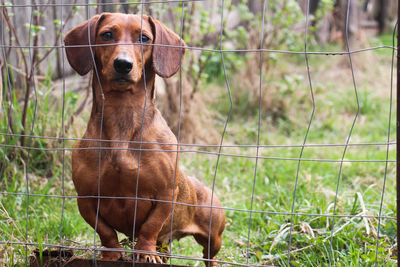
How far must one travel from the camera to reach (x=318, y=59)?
8.77 meters

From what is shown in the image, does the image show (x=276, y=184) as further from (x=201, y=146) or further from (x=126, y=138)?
(x=126, y=138)

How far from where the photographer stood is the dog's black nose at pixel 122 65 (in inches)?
93.8

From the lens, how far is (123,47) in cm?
245

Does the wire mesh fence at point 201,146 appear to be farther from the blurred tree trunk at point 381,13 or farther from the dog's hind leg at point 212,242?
the blurred tree trunk at point 381,13

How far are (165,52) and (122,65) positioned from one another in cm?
28

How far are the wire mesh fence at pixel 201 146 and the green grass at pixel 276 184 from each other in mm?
13

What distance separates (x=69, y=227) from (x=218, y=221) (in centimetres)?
106

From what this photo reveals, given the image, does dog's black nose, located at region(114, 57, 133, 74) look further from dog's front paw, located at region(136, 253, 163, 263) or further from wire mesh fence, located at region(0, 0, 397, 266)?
dog's front paw, located at region(136, 253, 163, 263)

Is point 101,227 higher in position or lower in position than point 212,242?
higher

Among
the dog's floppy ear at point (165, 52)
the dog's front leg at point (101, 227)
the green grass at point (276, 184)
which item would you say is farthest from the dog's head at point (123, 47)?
the green grass at point (276, 184)

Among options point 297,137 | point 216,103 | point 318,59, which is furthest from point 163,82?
point 318,59

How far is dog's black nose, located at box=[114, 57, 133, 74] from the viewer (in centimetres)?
238

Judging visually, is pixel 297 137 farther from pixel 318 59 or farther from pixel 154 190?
pixel 154 190

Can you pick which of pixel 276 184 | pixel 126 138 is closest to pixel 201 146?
pixel 126 138
